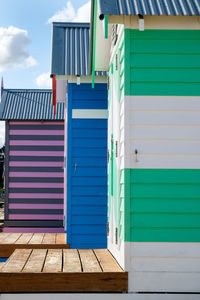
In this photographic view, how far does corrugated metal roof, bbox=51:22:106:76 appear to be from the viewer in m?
8.10

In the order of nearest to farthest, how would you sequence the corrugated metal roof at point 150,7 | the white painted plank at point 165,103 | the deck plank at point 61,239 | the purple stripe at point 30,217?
the corrugated metal roof at point 150,7 < the white painted plank at point 165,103 < the deck plank at point 61,239 < the purple stripe at point 30,217

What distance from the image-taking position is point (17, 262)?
5.61 m

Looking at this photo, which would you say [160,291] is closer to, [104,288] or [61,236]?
[104,288]

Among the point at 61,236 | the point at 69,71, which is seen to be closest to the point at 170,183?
the point at 69,71

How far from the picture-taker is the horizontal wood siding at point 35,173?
39.7ft

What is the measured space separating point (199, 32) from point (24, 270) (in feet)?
10.9

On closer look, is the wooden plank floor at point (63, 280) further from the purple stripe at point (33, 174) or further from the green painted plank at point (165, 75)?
the purple stripe at point (33, 174)

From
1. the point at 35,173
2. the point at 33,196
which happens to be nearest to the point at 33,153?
the point at 35,173

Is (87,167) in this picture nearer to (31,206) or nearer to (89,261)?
(89,261)

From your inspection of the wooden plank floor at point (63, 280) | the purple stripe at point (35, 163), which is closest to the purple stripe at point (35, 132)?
the purple stripe at point (35, 163)

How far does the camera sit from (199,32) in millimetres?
5184

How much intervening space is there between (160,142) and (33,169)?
302 inches

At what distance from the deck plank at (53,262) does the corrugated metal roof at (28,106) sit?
251 inches

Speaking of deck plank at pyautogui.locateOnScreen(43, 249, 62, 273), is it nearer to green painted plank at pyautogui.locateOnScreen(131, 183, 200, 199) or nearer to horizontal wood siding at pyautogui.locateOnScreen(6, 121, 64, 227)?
green painted plank at pyautogui.locateOnScreen(131, 183, 200, 199)
